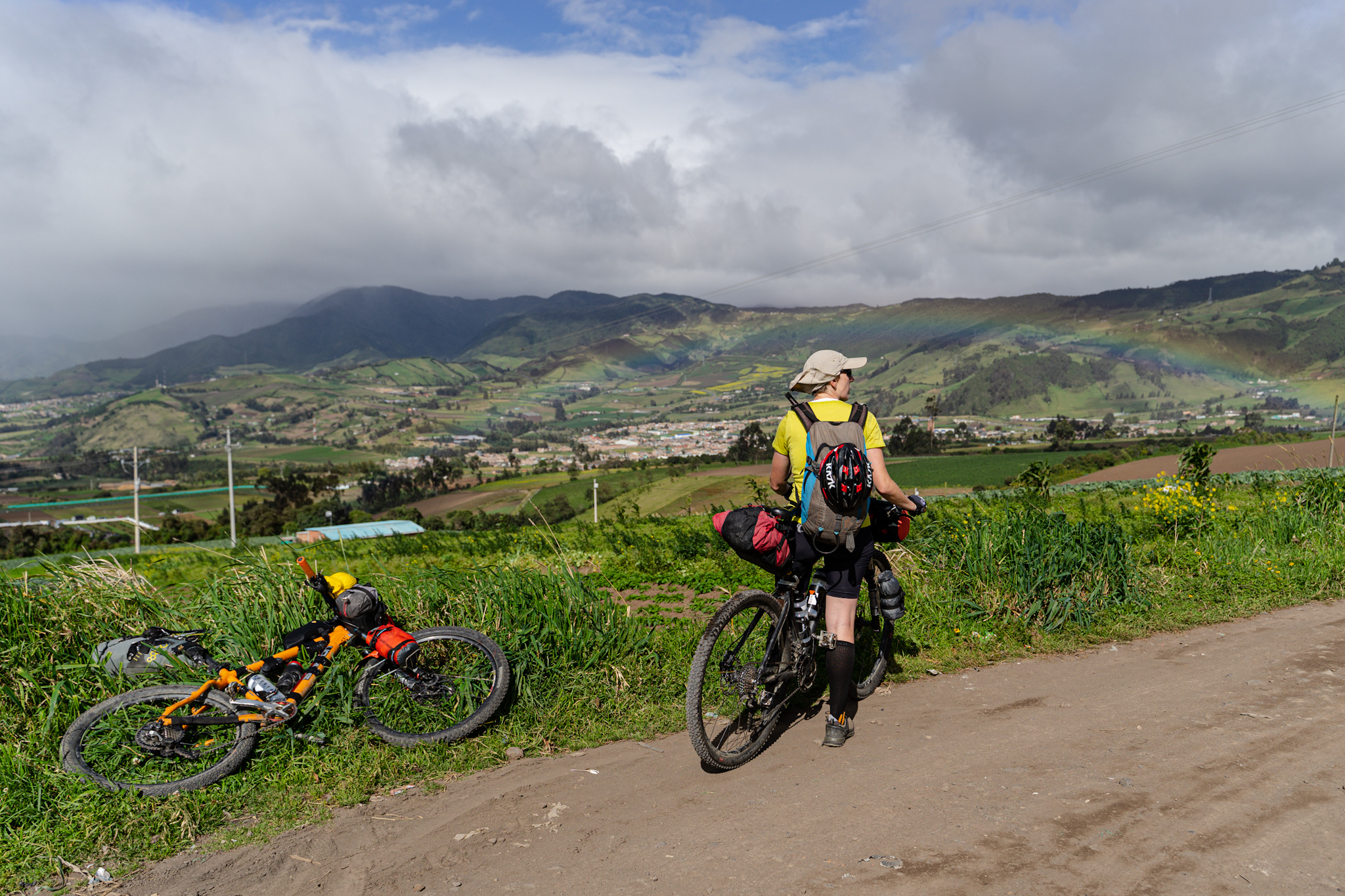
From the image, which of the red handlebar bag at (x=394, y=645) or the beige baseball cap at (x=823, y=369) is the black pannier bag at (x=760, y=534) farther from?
the red handlebar bag at (x=394, y=645)

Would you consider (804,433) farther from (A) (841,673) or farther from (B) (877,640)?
(B) (877,640)

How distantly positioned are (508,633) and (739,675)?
1597 millimetres

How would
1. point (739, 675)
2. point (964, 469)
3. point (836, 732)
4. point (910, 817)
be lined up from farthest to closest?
point (964, 469)
point (836, 732)
point (739, 675)
point (910, 817)

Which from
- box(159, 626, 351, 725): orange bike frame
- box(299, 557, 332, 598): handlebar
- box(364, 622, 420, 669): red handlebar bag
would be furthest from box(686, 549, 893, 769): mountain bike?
box(299, 557, 332, 598): handlebar

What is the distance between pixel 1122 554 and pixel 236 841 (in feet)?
23.3

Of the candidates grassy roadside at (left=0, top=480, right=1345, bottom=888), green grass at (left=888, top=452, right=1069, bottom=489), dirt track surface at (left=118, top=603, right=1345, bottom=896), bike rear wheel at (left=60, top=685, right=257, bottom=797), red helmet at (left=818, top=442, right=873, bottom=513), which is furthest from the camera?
green grass at (left=888, top=452, right=1069, bottom=489)

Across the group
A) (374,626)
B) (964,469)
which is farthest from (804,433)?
(964,469)

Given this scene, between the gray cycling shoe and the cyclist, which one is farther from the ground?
the cyclist

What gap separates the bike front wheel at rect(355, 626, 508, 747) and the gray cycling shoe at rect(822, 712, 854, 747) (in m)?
1.93

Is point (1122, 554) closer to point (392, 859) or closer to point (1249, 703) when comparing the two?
point (1249, 703)

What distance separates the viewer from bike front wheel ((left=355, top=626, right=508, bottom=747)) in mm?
4176

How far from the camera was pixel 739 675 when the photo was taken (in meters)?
4.05

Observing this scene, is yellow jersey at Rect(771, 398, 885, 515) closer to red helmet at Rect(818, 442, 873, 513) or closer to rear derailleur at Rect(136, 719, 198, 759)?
red helmet at Rect(818, 442, 873, 513)

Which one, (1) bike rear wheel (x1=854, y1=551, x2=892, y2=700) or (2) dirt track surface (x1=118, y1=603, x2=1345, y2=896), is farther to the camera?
(1) bike rear wheel (x1=854, y1=551, x2=892, y2=700)
